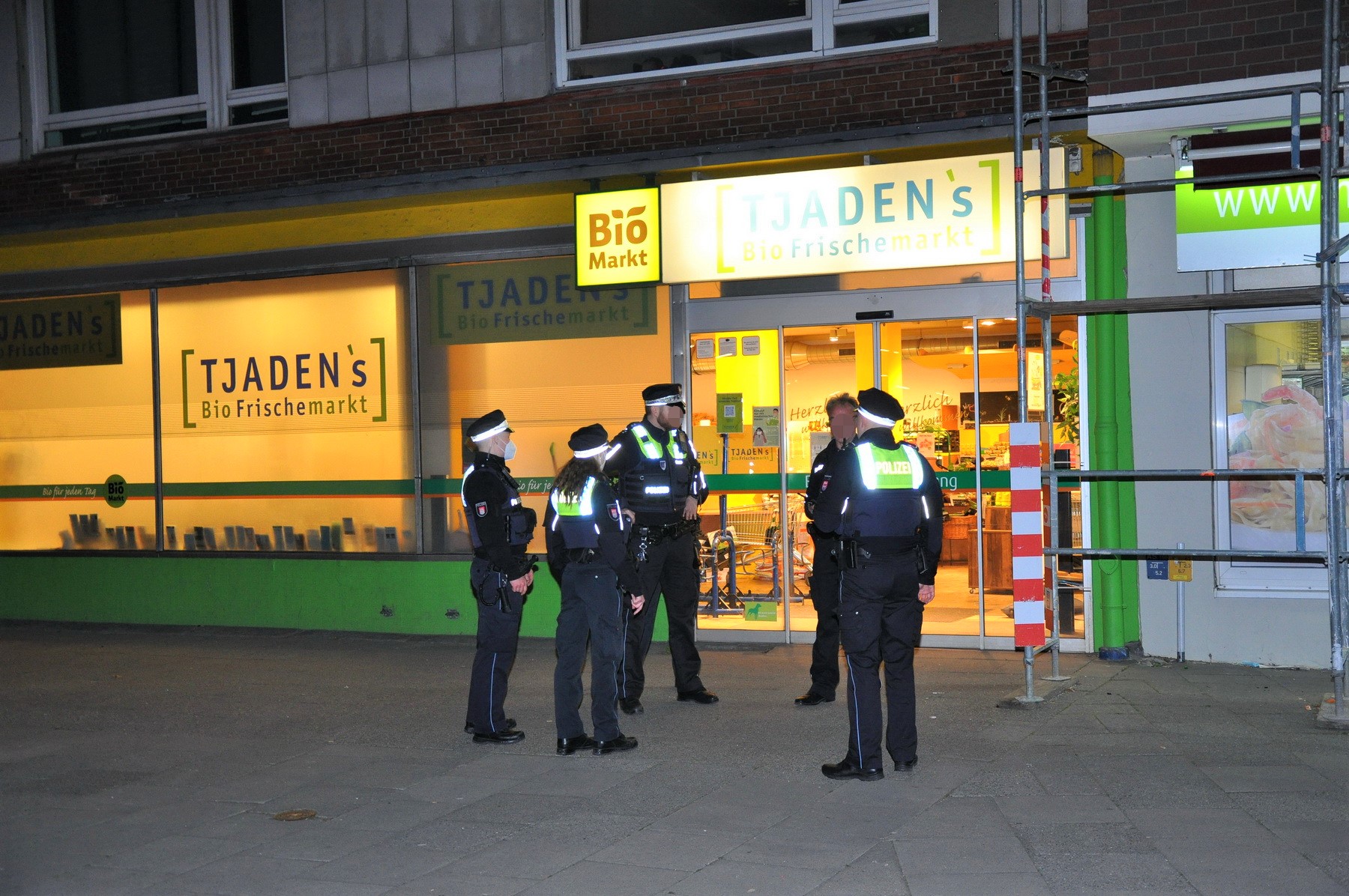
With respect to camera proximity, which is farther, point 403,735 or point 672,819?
point 403,735

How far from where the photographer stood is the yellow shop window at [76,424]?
522 inches

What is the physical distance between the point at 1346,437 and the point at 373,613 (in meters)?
8.24

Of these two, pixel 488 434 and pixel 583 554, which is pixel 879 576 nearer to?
pixel 583 554

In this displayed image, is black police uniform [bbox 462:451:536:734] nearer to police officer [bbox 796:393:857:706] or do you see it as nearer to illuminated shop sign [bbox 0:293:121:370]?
police officer [bbox 796:393:857:706]

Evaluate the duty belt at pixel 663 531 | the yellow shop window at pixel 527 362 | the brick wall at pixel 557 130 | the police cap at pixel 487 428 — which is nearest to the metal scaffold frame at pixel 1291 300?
the brick wall at pixel 557 130

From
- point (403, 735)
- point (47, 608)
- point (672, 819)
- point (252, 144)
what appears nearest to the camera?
point (672, 819)

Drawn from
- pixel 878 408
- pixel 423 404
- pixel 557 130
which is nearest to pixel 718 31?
pixel 557 130

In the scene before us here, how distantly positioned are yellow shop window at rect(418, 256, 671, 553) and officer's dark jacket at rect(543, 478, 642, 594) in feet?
13.1

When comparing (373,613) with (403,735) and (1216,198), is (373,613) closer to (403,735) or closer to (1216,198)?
(403,735)

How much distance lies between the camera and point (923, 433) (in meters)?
11.6

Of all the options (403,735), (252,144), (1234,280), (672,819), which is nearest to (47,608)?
(252,144)

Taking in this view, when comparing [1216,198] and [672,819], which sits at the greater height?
[1216,198]

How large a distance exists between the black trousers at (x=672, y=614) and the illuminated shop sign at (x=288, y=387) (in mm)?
4603

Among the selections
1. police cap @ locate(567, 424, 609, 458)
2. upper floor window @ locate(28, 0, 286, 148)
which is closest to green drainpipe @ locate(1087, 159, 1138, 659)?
police cap @ locate(567, 424, 609, 458)
